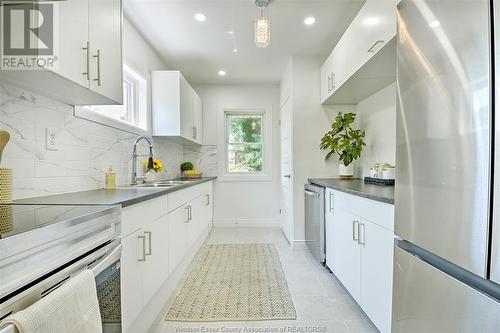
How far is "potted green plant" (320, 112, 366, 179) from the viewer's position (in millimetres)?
3035

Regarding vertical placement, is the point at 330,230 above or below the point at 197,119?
below

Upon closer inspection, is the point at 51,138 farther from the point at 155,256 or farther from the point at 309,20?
the point at 309,20

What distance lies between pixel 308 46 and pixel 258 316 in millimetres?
2940

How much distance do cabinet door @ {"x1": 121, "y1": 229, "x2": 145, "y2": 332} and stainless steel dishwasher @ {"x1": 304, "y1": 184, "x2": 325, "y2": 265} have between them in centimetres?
179

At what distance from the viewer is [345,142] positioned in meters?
3.03

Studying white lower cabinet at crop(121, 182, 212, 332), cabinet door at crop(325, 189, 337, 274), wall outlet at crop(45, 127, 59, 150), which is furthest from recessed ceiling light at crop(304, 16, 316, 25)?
wall outlet at crop(45, 127, 59, 150)

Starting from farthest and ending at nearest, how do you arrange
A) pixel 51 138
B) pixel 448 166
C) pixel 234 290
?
pixel 234 290, pixel 51 138, pixel 448 166

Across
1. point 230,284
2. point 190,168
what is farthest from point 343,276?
point 190,168

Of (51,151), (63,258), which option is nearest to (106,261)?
(63,258)

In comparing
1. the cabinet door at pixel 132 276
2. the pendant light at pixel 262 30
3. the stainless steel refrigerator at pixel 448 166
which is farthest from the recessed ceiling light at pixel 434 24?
the cabinet door at pixel 132 276

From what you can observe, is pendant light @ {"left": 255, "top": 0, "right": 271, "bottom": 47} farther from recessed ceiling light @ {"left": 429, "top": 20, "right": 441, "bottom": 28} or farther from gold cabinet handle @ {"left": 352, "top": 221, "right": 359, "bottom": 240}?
gold cabinet handle @ {"left": 352, "top": 221, "right": 359, "bottom": 240}

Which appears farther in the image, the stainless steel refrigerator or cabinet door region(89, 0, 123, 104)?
cabinet door region(89, 0, 123, 104)

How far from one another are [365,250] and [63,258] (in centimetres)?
164

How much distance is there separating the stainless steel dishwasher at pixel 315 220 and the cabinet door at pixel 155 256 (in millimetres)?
1533
